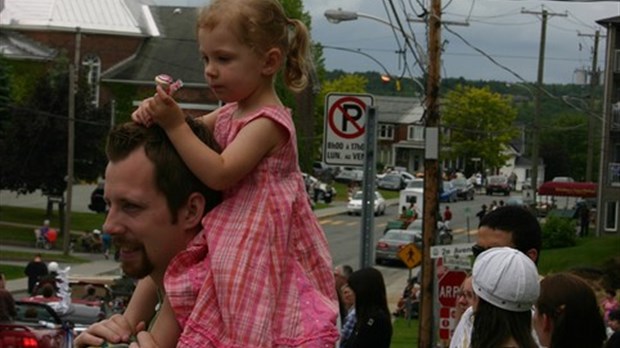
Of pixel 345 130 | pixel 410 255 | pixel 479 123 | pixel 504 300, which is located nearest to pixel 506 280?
pixel 504 300

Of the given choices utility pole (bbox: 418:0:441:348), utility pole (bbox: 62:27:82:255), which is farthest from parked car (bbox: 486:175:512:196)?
utility pole (bbox: 418:0:441:348)

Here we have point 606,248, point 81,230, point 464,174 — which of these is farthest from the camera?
point 464,174

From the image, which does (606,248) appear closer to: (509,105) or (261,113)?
(509,105)

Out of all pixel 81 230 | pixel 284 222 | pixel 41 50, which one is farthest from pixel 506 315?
pixel 41 50

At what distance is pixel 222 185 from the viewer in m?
3.33

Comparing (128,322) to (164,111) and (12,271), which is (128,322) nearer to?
(164,111)

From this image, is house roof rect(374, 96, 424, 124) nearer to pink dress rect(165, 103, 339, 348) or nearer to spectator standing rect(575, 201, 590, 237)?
spectator standing rect(575, 201, 590, 237)

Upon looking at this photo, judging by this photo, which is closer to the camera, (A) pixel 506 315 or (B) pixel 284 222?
(B) pixel 284 222

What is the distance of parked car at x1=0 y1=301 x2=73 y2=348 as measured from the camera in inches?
795

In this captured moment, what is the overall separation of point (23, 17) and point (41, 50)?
8.44 meters

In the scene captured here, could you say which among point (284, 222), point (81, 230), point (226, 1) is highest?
point (226, 1)

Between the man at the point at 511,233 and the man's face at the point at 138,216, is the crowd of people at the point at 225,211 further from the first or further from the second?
the man at the point at 511,233

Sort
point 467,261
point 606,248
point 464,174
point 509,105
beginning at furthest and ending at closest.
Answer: point 464,174, point 509,105, point 606,248, point 467,261

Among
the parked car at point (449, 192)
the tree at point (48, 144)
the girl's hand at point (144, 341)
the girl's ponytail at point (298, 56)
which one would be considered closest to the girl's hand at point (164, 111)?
the girl's ponytail at point (298, 56)
